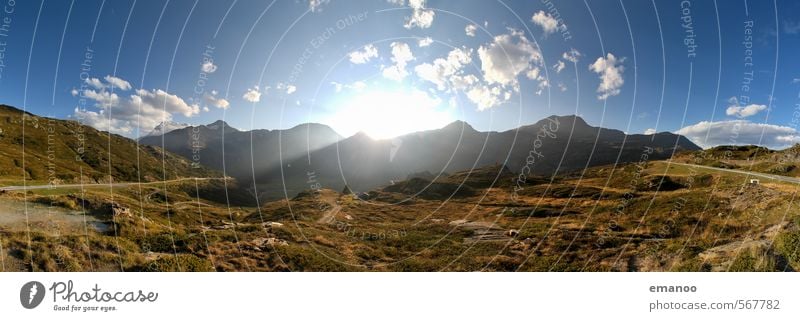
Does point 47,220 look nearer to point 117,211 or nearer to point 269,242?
point 117,211

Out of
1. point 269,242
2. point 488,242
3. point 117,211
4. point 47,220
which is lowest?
point 488,242

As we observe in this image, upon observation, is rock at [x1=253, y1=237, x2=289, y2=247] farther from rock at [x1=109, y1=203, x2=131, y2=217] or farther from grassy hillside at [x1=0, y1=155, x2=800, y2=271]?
rock at [x1=109, y1=203, x2=131, y2=217]

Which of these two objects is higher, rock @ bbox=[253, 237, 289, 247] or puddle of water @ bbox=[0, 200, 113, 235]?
puddle of water @ bbox=[0, 200, 113, 235]

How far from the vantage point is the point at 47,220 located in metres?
28.1

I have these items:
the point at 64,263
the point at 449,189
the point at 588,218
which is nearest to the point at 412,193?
the point at 449,189

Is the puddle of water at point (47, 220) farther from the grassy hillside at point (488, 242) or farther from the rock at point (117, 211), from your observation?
the rock at point (117, 211)

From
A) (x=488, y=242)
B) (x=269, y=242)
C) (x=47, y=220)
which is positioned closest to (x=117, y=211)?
(x=47, y=220)

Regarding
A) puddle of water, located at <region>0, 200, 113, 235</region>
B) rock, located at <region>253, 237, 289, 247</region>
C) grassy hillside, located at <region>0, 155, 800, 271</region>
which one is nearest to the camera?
grassy hillside, located at <region>0, 155, 800, 271</region>

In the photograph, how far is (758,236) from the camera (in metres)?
26.1

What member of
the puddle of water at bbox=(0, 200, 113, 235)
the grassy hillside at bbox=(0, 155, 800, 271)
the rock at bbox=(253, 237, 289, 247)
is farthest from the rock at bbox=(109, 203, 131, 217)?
the rock at bbox=(253, 237, 289, 247)

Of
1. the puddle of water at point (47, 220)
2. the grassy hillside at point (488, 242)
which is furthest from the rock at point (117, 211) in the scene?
the puddle of water at point (47, 220)

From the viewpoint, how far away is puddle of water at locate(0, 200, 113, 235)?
82.7 feet
